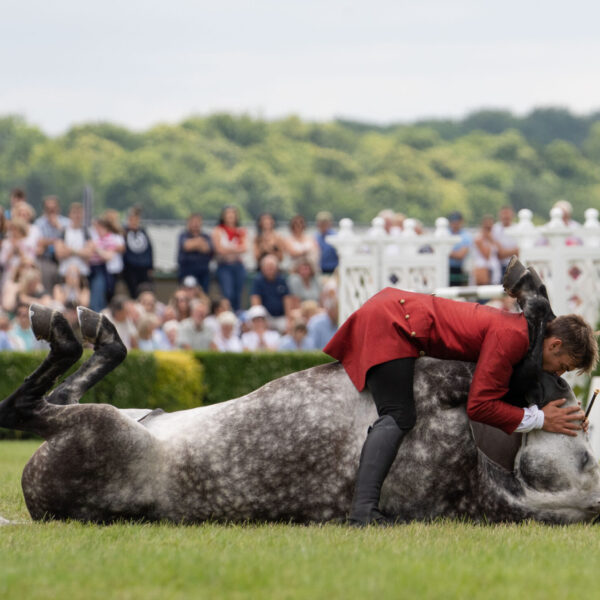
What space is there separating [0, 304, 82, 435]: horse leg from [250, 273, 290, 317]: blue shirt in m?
13.2

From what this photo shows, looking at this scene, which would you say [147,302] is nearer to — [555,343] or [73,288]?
[73,288]

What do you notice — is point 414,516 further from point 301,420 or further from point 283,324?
point 283,324

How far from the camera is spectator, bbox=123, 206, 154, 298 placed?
66.0ft

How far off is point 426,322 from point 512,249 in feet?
43.2

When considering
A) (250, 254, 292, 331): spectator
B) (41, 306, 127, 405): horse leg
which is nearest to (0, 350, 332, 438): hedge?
(250, 254, 292, 331): spectator

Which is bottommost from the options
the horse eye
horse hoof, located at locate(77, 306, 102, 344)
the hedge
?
the hedge

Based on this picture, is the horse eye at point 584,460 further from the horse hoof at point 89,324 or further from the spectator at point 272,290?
the spectator at point 272,290

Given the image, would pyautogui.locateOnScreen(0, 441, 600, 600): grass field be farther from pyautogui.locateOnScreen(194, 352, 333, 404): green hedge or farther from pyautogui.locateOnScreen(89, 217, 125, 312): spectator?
pyautogui.locateOnScreen(89, 217, 125, 312): spectator

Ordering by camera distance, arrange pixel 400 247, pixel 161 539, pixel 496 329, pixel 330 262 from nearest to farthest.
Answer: pixel 161 539 → pixel 496 329 → pixel 400 247 → pixel 330 262

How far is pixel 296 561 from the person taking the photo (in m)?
4.81

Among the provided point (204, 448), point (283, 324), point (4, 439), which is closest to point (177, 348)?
point (283, 324)

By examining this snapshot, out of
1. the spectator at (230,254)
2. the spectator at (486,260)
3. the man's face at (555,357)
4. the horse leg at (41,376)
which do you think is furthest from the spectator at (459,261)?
the horse leg at (41,376)

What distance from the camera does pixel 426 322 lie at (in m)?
6.33

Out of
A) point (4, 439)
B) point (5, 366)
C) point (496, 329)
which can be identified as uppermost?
point (496, 329)
